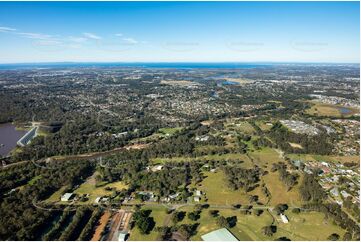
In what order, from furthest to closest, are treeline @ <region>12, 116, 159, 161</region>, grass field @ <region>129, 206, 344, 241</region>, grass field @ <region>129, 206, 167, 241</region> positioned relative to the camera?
treeline @ <region>12, 116, 159, 161</region>
grass field @ <region>129, 206, 344, 241</region>
grass field @ <region>129, 206, 167, 241</region>

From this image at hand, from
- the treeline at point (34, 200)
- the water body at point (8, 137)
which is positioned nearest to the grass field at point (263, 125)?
the treeline at point (34, 200)

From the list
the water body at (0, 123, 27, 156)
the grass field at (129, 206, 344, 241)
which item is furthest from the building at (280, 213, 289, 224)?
the water body at (0, 123, 27, 156)

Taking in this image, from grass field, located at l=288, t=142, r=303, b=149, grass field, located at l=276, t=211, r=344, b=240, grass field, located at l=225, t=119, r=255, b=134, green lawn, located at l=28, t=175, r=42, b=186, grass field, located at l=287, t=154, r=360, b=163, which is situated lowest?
grass field, located at l=276, t=211, r=344, b=240

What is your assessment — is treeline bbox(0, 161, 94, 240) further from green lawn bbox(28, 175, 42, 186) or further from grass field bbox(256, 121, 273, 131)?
grass field bbox(256, 121, 273, 131)

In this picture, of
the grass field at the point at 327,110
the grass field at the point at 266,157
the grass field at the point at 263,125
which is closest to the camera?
the grass field at the point at 266,157

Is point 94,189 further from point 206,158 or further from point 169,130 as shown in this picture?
point 169,130

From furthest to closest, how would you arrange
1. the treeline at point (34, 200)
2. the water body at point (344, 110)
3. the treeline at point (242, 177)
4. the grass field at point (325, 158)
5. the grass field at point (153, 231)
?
1. the water body at point (344, 110)
2. the grass field at point (325, 158)
3. the treeline at point (242, 177)
4. the treeline at point (34, 200)
5. the grass field at point (153, 231)

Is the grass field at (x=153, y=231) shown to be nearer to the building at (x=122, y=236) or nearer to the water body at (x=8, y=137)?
the building at (x=122, y=236)
